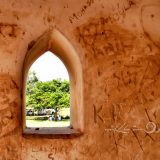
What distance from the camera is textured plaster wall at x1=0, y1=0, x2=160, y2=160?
4.38 meters

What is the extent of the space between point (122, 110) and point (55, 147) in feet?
3.13

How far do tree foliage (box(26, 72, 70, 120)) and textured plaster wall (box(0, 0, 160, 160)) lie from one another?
20.5 metres

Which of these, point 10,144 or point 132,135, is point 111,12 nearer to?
point 132,135

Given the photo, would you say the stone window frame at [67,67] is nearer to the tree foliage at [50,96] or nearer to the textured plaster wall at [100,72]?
the textured plaster wall at [100,72]

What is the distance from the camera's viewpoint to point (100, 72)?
4.52m

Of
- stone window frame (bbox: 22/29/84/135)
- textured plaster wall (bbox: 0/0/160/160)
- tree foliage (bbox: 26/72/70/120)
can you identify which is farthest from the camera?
tree foliage (bbox: 26/72/70/120)

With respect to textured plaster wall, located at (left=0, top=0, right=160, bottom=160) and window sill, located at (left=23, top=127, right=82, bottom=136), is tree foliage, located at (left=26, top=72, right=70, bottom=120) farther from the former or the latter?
textured plaster wall, located at (left=0, top=0, right=160, bottom=160)

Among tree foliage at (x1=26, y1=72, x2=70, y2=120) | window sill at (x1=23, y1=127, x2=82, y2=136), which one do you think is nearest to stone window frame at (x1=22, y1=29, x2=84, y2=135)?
window sill at (x1=23, y1=127, x2=82, y2=136)

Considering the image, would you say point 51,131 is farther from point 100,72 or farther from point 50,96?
point 50,96

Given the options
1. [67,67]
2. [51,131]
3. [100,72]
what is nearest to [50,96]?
[67,67]

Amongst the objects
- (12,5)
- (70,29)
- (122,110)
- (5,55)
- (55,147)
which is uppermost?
(12,5)

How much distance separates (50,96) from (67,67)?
22.4 meters

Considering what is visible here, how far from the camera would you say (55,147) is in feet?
14.4

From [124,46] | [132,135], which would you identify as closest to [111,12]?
[124,46]
